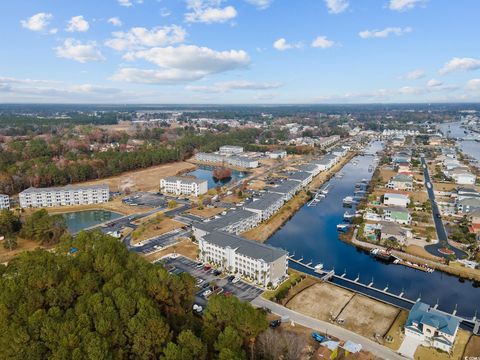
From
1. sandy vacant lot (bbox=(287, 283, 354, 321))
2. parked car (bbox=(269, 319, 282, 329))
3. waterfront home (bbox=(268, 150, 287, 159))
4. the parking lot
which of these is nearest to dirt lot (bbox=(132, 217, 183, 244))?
the parking lot

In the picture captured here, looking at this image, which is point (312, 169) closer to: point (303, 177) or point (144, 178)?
point (303, 177)

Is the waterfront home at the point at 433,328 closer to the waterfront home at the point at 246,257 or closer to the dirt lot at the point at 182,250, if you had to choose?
the waterfront home at the point at 246,257

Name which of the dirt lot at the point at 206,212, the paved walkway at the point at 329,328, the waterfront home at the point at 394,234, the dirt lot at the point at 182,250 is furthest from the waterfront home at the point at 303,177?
the paved walkway at the point at 329,328

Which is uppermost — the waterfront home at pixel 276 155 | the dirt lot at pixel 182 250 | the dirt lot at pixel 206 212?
the waterfront home at pixel 276 155

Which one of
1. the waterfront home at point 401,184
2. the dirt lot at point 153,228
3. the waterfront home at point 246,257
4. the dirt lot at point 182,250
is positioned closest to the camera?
the waterfront home at point 246,257

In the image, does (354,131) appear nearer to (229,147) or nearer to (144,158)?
(229,147)

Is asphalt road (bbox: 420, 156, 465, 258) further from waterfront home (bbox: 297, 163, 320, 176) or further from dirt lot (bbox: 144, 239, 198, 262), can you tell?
dirt lot (bbox: 144, 239, 198, 262)
